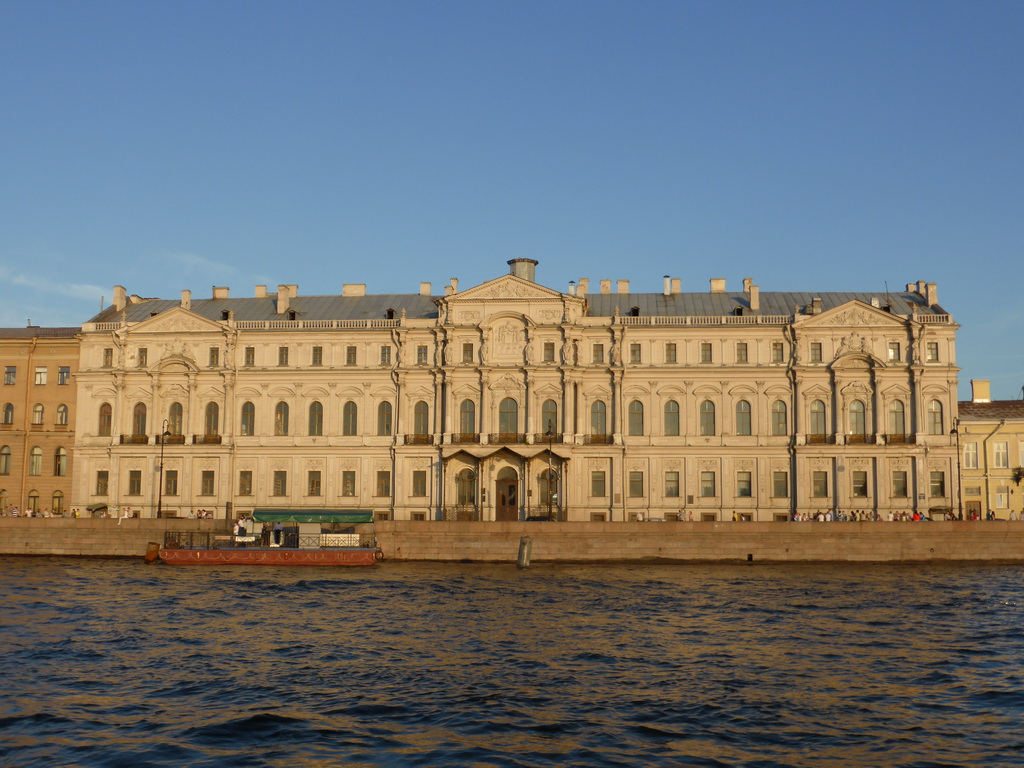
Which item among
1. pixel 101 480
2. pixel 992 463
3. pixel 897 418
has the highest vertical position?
pixel 897 418

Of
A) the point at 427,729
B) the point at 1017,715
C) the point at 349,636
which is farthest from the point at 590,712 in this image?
the point at 349,636

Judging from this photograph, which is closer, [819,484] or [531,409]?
[819,484]

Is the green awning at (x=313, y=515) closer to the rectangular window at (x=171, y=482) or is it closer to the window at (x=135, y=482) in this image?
the rectangular window at (x=171, y=482)

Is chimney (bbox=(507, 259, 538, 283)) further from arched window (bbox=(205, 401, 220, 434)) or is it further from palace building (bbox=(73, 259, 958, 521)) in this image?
arched window (bbox=(205, 401, 220, 434))

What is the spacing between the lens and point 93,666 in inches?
1027

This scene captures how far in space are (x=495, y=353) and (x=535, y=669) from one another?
41033 millimetres

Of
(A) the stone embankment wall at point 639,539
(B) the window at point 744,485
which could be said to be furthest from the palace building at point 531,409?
(A) the stone embankment wall at point 639,539

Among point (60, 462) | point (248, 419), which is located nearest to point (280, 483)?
point (248, 419)

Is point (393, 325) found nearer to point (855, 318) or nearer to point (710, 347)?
point (710, 347)

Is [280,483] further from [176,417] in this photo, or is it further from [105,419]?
[105,419]

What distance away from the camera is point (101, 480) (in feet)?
225

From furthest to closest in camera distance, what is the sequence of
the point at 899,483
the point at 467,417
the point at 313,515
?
1. the point at 467,417
2. the point at 899,483
3. the point at 313,515

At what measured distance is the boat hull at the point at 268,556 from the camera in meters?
52.8

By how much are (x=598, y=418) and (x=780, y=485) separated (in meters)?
11.7
